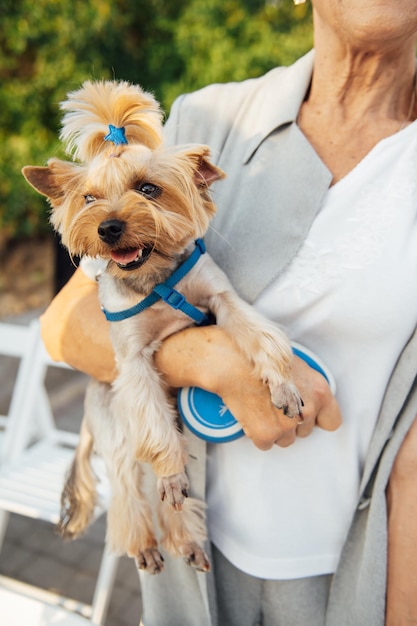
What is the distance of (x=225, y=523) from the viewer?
5.72 ft

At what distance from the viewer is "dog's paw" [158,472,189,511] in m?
1.64

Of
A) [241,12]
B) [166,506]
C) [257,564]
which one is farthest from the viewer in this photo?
[241,12]

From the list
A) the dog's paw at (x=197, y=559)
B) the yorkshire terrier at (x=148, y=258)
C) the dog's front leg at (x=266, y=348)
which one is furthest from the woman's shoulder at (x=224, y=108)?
the dog's paw at (x=197, y=559)

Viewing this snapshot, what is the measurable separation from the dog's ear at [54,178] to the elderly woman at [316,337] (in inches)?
13.3

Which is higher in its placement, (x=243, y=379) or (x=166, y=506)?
(x=243, y=379)

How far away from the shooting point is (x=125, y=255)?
5.53 feet

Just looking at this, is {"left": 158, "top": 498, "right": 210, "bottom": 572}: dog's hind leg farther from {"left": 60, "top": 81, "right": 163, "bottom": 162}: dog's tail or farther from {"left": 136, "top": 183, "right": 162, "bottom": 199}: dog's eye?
{"left": 60, "top": 81, "right": 163, "bottom": 162}: dog's tail

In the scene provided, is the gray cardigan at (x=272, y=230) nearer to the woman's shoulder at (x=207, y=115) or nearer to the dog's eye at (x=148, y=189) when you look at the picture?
the woman's shoulder at (x=207, y=115)

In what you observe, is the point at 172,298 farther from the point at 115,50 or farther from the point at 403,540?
the point at 115,50

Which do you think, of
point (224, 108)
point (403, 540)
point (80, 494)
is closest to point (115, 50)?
point (224, 108)

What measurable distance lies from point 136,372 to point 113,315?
0.19 metres

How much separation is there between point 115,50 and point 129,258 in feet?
22.6

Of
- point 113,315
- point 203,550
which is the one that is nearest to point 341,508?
point 203,550

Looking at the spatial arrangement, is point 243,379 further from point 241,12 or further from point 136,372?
point 241,12
